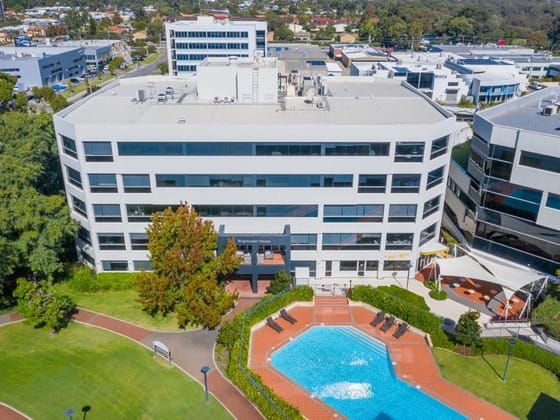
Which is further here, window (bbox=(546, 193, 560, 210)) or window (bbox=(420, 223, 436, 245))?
window (bbox=(420, 223, 436, 245))

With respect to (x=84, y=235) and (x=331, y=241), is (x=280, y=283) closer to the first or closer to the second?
(x=331, y=241)

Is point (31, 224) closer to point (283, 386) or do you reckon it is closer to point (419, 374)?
point (283, 386)

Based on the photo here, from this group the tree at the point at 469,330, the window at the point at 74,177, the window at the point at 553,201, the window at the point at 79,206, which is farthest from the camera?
the window at the point at 79,206

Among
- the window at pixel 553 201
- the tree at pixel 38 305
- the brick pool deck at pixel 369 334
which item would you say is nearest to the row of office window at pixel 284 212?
the brick pool deck at pixel 369 334

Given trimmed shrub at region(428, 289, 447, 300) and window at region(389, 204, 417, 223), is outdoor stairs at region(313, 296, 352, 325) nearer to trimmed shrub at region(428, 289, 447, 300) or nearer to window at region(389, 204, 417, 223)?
trimmed shrub at region(428, 289, 447, 300)

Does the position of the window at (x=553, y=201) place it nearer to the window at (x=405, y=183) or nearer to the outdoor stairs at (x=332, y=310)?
the window at (x=405, y=183)

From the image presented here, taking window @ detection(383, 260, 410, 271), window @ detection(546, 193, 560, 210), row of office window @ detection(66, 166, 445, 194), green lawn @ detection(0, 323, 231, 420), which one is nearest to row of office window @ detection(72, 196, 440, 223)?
row of office window @ detection(66, 166, 445, 194)

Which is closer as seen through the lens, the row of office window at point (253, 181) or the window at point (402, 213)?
the row of office window at point (253, 181)
